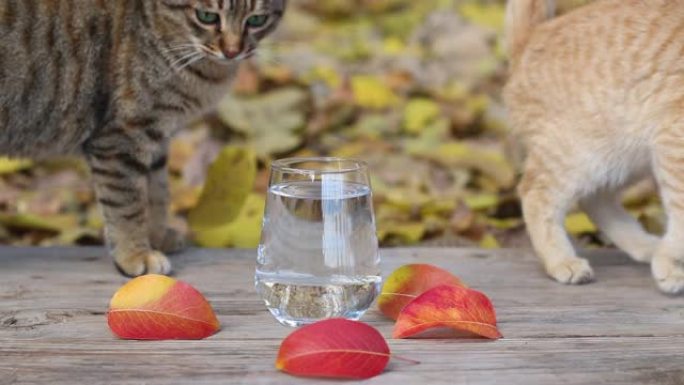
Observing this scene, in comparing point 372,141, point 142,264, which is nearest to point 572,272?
point 142,264

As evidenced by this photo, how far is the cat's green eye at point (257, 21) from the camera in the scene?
112 inches

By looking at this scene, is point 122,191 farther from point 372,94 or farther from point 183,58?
point 372,94

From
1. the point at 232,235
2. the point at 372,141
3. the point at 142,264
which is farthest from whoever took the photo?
the point at 372,141

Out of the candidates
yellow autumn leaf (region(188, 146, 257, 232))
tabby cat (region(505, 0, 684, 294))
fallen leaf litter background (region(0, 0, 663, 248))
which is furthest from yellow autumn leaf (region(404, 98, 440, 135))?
tabby cat (region(505, 0, 684, 294))

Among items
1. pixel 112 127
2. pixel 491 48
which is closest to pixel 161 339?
pixel 112 127

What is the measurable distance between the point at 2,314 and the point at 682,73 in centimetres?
179

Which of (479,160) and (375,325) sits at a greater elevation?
(375,325)

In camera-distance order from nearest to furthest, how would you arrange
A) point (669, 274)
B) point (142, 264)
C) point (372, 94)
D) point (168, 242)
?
point (669, 274), point (142, 264), point (168, 242), point (372, 94)

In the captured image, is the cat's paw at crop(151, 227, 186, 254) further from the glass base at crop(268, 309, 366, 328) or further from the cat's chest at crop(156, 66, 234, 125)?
the glass base at crop(268, 309, 366, 328)

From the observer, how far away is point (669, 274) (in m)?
2.62

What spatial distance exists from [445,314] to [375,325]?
8.3 inches

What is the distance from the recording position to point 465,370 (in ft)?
6.68

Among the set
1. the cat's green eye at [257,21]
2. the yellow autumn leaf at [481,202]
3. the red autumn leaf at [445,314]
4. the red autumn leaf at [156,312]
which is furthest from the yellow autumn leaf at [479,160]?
the red autumn leaf at [156,312]

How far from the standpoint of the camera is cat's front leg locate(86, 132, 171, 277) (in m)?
2.80
